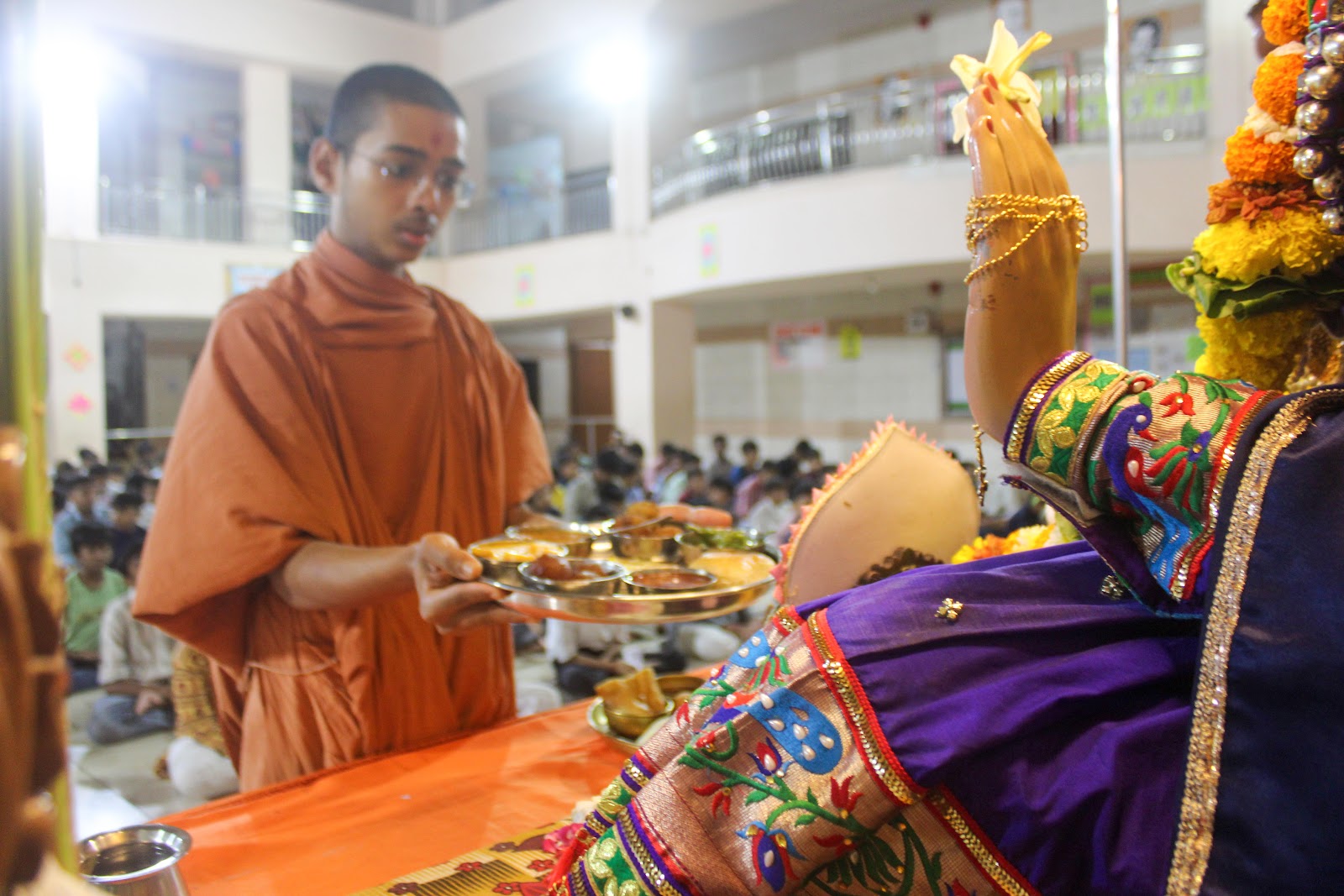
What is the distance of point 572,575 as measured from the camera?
1360mm

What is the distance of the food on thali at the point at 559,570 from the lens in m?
1.34

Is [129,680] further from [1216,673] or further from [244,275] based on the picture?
[244,275]

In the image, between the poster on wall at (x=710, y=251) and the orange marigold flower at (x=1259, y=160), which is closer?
the orange marigold flower at (x=1259, y=160)

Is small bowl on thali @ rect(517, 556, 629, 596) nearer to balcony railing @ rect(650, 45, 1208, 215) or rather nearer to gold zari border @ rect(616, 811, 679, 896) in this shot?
gold zari border @ rect(616, 811, 679, 896)

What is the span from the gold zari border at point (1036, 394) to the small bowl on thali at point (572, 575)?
2.11ft

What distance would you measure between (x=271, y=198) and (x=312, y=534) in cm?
961

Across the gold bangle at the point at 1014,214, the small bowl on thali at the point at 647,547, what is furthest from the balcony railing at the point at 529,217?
the gold bangle at the point at 1014,214

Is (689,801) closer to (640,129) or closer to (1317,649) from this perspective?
(1317,649)

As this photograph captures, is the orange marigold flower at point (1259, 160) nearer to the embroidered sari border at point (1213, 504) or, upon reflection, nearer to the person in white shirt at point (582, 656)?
the embroidered sari border at point (1213, 504)

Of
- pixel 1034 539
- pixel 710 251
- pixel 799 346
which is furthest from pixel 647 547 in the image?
pixel 799 346

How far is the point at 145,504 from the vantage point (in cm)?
575

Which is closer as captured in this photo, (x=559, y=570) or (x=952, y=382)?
(x=559, y=570)

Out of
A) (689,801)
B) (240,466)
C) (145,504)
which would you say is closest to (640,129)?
(145,504)

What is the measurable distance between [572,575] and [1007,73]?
855 millimetres
